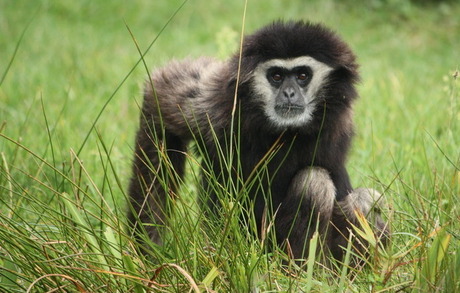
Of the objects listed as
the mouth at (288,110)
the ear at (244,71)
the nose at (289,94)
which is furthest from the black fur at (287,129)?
the nose at (289,94)

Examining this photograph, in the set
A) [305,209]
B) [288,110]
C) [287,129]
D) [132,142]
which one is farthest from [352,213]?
[132,142]

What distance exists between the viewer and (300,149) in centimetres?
606

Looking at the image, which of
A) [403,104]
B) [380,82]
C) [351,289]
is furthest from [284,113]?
[380,82]

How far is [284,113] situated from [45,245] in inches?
98.9

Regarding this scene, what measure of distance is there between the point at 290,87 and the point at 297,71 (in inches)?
5.8

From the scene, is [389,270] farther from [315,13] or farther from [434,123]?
[315,13]

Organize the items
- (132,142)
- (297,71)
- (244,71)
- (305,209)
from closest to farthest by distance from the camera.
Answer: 1. (305,209)
2. (244,71)
3. (297,71)
4. (132,142)

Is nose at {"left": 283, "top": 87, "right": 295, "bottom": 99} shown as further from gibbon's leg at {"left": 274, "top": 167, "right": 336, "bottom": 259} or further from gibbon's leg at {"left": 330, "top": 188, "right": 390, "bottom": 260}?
gibbon's leg at {"left": 330, "top": 188, "right": 390, "bottom": 260}

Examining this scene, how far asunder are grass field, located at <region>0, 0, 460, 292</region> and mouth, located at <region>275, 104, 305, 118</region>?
73 centimetres

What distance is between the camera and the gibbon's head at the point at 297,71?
5.90 m

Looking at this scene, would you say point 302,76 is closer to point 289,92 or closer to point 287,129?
point 289,92

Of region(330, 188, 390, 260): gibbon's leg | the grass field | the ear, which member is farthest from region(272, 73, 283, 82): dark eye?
Result: region(330, 188, 390, 260): gibbon's leg

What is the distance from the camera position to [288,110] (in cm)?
598

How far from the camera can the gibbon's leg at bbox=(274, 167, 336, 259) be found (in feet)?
18.8
